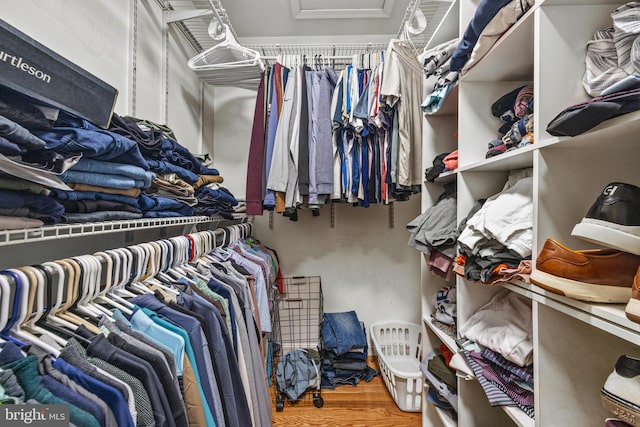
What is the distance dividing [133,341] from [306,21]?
2020 mm

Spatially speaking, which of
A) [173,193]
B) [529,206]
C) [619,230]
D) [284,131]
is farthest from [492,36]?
[173,193]

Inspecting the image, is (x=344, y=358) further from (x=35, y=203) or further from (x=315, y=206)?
(x=35, y=203)

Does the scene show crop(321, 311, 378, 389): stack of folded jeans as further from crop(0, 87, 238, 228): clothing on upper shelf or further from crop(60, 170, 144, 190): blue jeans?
crop(60, 170, 144, 190): blue jeans

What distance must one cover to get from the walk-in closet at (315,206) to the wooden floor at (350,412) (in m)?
0.01

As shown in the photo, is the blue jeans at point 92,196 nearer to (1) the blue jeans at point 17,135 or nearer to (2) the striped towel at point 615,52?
(1) the blue jeans at point 17,135

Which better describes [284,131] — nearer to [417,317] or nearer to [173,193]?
[173,193]

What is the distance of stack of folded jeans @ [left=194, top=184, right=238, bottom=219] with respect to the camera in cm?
140

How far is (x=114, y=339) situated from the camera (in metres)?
0.59

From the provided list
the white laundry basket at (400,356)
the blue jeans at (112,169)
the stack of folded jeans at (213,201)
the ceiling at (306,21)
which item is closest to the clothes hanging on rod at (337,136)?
the stack of folded jeans at (213,201)

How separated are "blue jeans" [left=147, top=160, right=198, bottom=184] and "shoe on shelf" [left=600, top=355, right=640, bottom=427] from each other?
1226 millimetres

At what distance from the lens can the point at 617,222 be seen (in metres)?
0.52

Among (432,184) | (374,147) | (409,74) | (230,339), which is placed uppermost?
(409,74)

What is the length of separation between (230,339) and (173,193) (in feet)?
2.00

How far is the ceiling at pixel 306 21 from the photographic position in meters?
1.77
